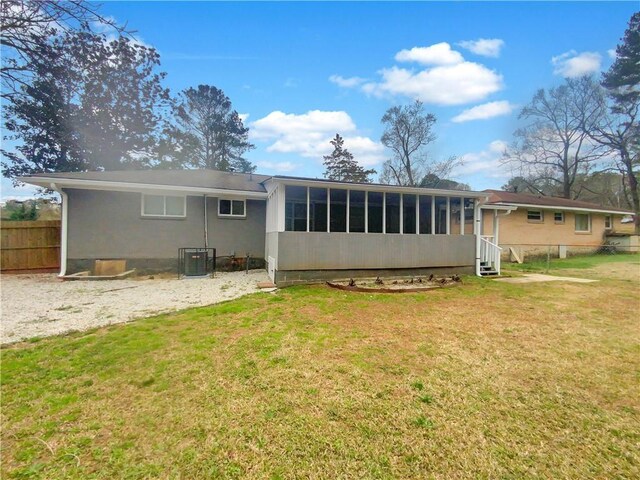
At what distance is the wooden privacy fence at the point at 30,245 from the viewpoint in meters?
9.69

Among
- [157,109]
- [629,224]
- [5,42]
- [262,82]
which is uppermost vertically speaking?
[157,109]

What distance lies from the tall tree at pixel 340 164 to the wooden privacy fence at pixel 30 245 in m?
26.9

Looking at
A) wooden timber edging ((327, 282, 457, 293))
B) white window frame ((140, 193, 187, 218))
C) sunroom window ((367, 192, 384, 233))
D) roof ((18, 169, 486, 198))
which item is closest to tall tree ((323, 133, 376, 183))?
sunroom window ((367, 192, 384, 233))

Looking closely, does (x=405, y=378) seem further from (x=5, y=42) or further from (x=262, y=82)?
(x=262, y=82)

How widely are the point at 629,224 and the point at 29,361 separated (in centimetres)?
3052

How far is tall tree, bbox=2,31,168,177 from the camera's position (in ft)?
49.0

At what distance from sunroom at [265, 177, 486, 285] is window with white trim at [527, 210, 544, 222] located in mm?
7819

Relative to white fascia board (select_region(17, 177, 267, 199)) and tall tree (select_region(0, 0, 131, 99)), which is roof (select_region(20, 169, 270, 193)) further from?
tall tree (select_region(0, 0, 131, 99))

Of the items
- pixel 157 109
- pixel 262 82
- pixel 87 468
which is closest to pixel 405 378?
pixel 87 468

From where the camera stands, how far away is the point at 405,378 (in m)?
3.11

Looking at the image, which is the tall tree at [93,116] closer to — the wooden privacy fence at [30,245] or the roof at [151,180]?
the roof at [151,180]

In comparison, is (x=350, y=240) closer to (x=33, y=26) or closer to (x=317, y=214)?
(x=317, y=214)

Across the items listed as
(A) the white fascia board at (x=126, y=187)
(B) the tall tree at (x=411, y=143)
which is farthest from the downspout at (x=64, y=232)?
(B) the tall tree at (x=411, y=143)

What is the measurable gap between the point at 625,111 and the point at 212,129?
34.2m
